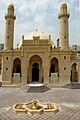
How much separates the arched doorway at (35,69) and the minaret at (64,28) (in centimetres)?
423

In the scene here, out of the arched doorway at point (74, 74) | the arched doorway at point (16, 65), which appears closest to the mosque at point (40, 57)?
the arched doorway at point (16, 65)

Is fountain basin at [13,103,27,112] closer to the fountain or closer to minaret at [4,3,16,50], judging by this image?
the fountain

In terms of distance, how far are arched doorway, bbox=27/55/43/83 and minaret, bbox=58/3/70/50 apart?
13.9 ft

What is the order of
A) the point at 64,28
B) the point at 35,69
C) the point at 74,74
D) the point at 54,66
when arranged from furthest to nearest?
1. the point at 74,74
2. the point at 35,69
3. the point at 54,66
4. the point at 64,28

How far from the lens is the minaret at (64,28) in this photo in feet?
106

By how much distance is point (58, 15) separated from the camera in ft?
111

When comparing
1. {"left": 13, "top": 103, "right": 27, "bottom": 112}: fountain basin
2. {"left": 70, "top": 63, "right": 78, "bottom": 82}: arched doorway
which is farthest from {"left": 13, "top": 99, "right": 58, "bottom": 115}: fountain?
{"left": 70, "top": 63, "right": 78, "bottom": 82}: arched doorway

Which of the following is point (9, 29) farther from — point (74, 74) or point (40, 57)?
point (74, 74)

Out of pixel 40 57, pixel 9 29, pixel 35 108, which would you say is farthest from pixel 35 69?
pixel 35 108

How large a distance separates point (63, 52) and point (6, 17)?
10264 millimetres

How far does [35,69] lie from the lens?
1362 inches

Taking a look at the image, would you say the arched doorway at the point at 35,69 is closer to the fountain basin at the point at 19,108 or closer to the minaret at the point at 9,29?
the minaret at the point at 9,29

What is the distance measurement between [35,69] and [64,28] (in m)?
7.78

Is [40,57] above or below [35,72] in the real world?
above
